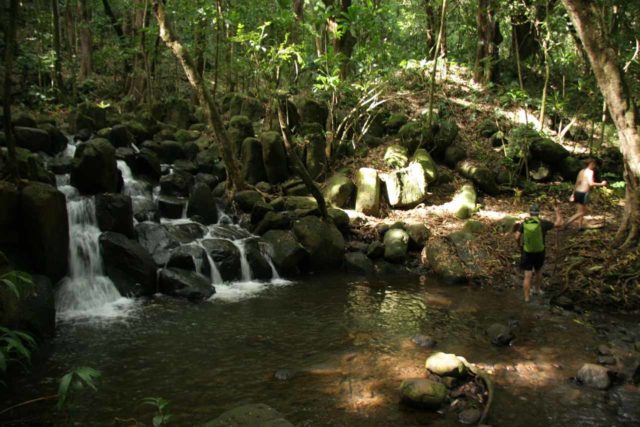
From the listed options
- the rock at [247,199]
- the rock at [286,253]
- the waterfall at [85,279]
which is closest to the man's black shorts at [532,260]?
the rock at [286,253]

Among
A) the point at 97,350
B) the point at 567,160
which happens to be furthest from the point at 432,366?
the point at 567,160

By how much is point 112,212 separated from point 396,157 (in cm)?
834

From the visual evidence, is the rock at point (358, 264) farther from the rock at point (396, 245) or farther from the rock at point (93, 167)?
the rock at point (93, 167)

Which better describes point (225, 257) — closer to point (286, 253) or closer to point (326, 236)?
point (286, 253)

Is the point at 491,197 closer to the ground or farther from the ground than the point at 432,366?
farther from the ground

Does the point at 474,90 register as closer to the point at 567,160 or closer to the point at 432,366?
the point at 567,160

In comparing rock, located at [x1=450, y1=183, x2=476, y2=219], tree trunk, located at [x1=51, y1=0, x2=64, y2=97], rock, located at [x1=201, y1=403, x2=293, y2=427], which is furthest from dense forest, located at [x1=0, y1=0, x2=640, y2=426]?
rock, located at [x1=450, y1=183, x2=476, y2=219]

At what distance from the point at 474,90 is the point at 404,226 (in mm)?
9465

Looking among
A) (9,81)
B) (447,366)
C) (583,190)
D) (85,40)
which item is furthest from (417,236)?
(85,40)

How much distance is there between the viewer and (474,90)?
1897 centimetres

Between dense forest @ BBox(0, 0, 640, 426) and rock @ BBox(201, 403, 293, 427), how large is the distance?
0.08 feet

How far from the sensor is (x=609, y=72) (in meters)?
8.34

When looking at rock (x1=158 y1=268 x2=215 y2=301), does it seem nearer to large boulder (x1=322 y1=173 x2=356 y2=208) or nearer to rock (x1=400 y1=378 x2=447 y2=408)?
large boulder (x1=322 y1=173 x2=356 y2=208)

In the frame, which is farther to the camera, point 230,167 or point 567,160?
point 567,160
